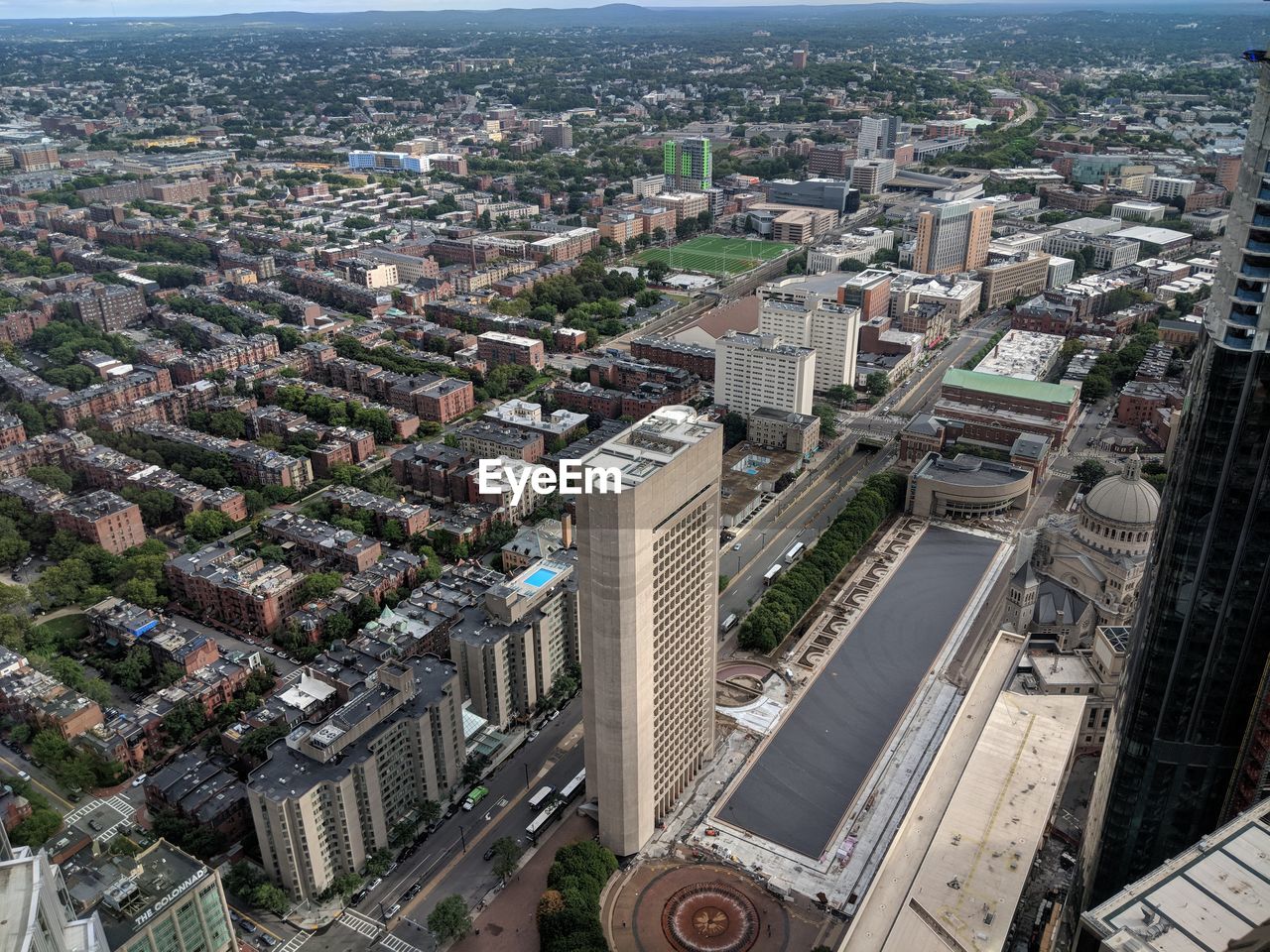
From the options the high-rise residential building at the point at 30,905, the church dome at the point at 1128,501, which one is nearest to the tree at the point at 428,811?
the high-rise residential building at the point at 30,905

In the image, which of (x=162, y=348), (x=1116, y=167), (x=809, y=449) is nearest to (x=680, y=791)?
(x=809, y=449)

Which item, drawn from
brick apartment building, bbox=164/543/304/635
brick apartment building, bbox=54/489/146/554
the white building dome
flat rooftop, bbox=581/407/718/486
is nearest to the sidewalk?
flat rooftop, bbox=581/407/718/486

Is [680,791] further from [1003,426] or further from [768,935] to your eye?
[1003,426]

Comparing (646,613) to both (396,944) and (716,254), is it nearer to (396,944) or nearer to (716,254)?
(396,944)

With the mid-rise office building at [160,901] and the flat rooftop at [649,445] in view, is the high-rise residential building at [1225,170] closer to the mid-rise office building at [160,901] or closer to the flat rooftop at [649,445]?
the flat rooftop at [649,445]

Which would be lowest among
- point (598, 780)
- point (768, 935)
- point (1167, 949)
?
point (768, 935)

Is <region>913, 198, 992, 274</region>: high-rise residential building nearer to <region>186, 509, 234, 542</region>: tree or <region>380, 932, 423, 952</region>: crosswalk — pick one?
<region>186, 509, 234, 542</region>: tree
